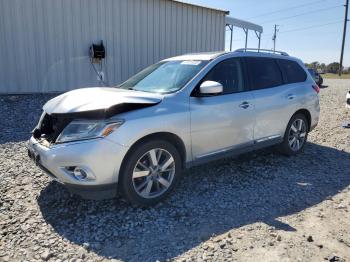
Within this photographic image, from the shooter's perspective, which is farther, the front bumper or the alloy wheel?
the alloy wheel

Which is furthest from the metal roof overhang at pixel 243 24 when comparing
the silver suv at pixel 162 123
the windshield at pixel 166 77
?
the windshield at pixel 166 77

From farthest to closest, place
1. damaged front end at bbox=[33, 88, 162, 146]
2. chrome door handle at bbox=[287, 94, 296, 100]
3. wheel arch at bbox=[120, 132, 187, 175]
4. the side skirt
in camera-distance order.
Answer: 1. chrome door handle at bbox=[287, 94, 296, 100]
2. the side skirt
3. wheel arch at bbox=[120, 132, 187, 175]
4. damaged front end at bbox=[33, 88, 162, 146]

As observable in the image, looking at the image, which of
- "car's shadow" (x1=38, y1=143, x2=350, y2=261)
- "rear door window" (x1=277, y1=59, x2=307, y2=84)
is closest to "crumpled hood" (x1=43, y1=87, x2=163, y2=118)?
Answer: "car's shadow" (x1=38, y1=143, x2=350, y2=261)

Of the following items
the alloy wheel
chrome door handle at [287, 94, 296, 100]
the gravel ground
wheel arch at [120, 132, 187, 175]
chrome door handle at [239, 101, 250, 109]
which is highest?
chrome door handle at [287, 94, 296, 100]

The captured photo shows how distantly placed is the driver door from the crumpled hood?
59cm

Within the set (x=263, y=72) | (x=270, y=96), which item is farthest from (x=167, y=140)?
(x=263, y=72)

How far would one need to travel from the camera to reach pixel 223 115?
14.4ft

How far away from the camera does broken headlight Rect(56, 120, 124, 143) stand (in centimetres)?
340

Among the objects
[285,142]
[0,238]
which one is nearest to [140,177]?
[0,238]

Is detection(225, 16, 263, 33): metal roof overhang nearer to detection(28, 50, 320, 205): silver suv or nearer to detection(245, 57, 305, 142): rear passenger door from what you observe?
detection(245, 57, 305, 142): rear passenger door

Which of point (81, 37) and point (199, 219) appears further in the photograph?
point (81, 37)

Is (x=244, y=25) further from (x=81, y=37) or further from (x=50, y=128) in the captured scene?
(x=50, y=128)

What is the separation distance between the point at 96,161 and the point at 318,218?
8.22ft

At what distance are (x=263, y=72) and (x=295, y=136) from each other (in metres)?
1.41
